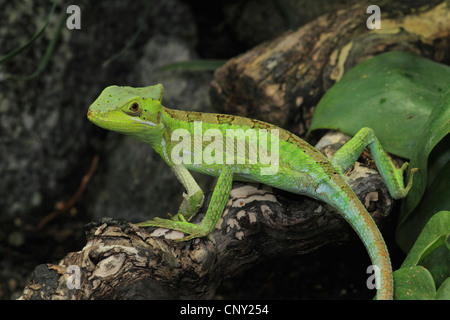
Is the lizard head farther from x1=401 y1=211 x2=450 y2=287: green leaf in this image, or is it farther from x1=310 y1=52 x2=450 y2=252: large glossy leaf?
x1=401 y1=211 x2=450 y2=287: green leaf

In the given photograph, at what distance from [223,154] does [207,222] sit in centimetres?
41

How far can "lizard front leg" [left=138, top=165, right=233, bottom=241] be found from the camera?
7.40 ft

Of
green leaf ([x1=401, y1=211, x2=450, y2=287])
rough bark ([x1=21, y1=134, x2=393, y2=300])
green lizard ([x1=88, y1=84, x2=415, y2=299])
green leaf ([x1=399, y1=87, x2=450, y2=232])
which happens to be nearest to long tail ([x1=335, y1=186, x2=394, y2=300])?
green lizard ([x1=88, y1=84, x2=415, y2=299])

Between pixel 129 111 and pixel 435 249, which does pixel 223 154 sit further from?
pixel 435 249

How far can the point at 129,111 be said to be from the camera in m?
2.35

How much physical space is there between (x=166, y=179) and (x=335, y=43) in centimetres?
190

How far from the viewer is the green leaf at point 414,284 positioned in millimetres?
1791

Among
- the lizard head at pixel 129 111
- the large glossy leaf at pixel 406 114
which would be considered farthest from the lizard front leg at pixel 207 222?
the large glossy leaf at pixel 406 114

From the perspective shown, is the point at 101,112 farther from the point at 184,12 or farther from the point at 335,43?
the point at 184,12

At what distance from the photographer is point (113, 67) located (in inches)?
172

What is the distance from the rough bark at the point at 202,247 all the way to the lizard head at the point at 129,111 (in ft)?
1.70

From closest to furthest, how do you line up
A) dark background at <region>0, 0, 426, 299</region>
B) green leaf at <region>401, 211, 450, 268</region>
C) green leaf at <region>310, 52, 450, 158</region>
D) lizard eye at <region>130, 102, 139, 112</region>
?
green leaf at <region>401, 211, 450, 268</region>
lizard eye at <region>130, 102, 139, 112</region>
green leaf at <region>310, 52, 450, 158</region>
dark background at <region>0, 0, 426, 299</region>

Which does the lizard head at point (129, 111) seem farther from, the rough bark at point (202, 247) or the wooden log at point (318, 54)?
the wooden log at point (318, 54)

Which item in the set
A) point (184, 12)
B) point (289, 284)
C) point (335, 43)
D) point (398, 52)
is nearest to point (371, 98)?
point (398, 52)
